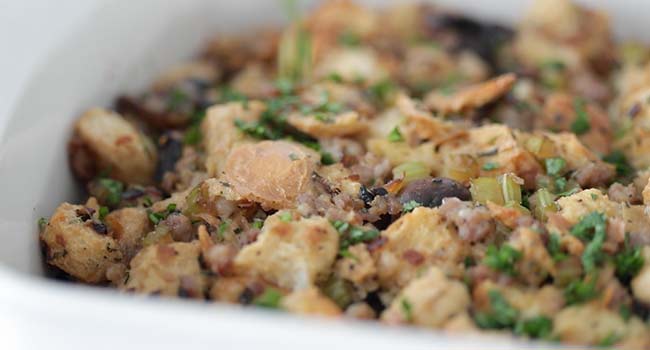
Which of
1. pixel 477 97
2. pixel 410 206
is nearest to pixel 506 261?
pixel 410 206

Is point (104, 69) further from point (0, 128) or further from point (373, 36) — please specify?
point (373, 36)

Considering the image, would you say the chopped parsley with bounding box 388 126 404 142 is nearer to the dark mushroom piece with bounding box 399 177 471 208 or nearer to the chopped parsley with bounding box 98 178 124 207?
the dark mushroom piece with bounding box 399 177 471 208

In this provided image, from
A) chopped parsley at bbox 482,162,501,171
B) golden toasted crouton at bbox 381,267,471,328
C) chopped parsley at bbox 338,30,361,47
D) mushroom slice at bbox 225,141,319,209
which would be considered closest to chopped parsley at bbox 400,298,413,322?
golden toasted crouton at bbox 381,267,471,328

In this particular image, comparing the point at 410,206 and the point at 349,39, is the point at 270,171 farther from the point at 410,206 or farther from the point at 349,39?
the point at 349,39

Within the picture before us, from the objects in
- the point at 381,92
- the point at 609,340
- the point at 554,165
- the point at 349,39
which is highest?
the point at 349,39

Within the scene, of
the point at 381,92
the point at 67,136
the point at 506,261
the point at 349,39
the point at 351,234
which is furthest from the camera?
the point at 349,39

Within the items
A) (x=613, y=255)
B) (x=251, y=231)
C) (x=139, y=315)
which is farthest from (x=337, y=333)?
(x=613, y=255)

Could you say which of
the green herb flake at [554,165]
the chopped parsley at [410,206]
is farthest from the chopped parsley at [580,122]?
the chopped parsley at [410,206]
